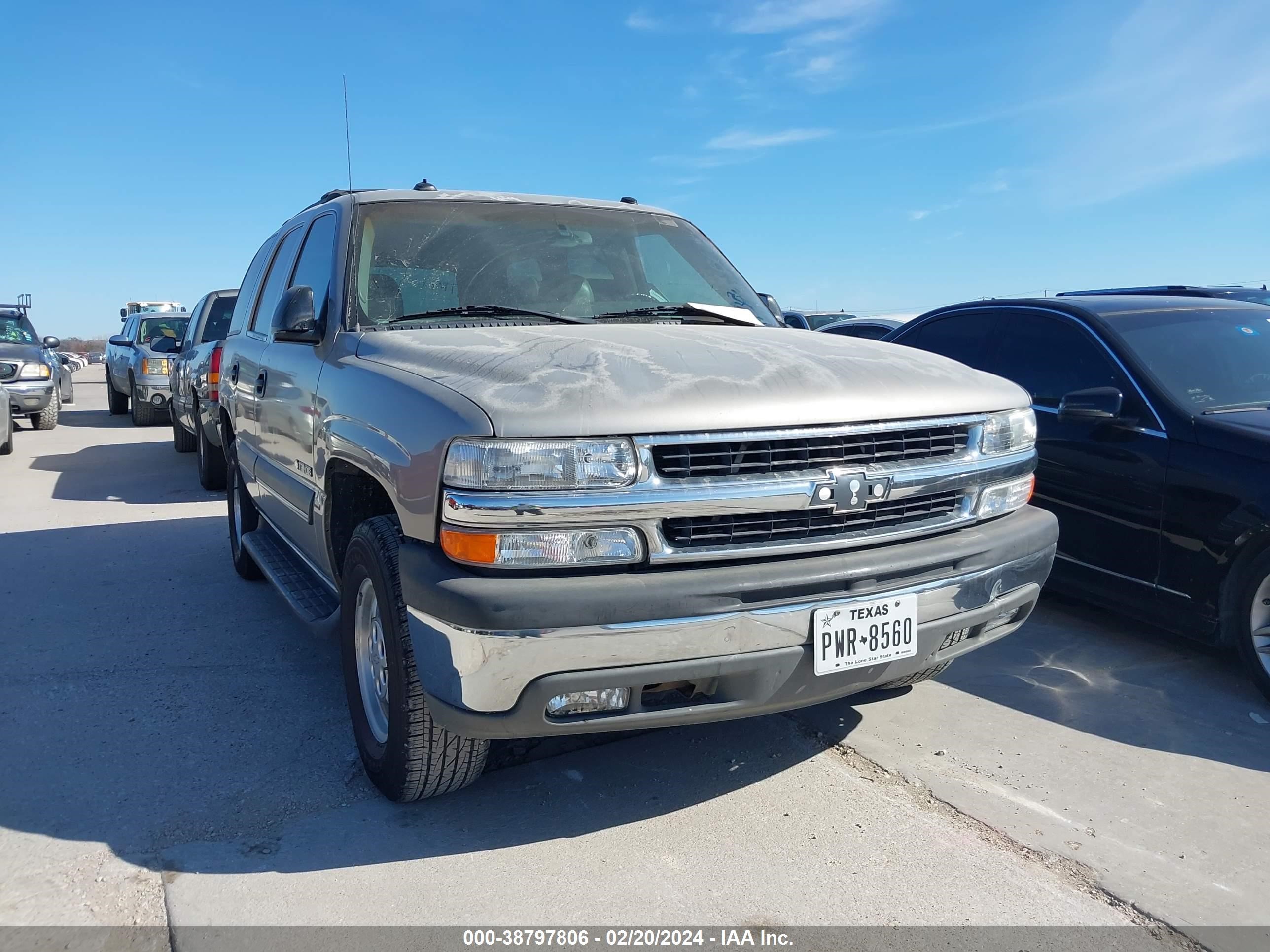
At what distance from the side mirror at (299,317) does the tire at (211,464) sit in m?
5.62

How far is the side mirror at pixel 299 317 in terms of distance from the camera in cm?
367

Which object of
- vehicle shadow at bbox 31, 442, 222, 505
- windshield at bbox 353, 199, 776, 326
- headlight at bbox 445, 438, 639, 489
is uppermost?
windshield at bbox 353, 199, 776, 326

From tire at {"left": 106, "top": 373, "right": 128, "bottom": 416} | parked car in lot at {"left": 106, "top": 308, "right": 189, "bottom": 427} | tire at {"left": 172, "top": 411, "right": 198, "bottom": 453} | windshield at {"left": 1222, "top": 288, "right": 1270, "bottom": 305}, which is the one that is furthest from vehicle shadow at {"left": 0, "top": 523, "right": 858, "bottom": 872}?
tire at {"left": 106, "top": 373, "right": 128, "bottom": 416}

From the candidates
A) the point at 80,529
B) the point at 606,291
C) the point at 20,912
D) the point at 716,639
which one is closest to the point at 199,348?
the point at 80,529

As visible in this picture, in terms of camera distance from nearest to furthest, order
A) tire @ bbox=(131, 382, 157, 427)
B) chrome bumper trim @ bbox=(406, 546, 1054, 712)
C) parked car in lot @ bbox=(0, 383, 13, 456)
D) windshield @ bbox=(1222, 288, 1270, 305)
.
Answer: chrome bumper trim @ bbox=(406, 546, 1054, 712) → windshield @ bbox=(1222, 288, 1270, 305) → parked car in lot @ bbox=(0, 383, 13, 456) → tire @ bbox=(131, 382, 157, 427)

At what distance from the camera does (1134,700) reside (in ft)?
13.2

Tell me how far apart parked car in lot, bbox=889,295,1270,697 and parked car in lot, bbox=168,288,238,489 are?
4.73m

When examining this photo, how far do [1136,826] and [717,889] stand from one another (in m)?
1.35

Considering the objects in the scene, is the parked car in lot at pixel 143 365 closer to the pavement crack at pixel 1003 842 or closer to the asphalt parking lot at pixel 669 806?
the asphalt parking lot at pixel 669 806

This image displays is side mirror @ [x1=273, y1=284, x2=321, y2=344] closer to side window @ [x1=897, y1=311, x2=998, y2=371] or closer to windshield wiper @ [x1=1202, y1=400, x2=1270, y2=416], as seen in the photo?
side window @ [x1=897, y1=311, x2=998, y2=371]

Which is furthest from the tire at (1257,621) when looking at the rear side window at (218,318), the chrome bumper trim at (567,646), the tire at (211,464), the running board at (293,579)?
the rear side window at (218,318)

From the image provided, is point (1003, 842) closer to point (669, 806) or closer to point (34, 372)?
point (669, 806)

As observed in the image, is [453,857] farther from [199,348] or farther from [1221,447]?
→ [199,348]

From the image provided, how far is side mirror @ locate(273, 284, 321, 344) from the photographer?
367 centimetres
